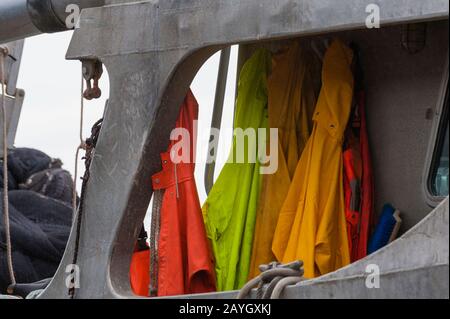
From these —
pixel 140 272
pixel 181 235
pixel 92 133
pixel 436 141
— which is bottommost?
pixel 140 272

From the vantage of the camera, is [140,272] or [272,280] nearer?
[272,280]

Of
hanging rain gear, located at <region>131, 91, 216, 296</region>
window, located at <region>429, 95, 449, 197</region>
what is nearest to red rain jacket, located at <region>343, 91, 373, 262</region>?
window, located at <region>429, 95, 449, 197</region>

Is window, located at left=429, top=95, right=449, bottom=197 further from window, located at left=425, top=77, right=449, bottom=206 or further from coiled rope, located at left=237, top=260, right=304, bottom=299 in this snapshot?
coiled rope, located at left=237, top=260, right=304, bottom=299

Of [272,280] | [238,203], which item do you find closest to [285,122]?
[238,203]

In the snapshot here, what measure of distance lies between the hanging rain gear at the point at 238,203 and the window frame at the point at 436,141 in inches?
33.6

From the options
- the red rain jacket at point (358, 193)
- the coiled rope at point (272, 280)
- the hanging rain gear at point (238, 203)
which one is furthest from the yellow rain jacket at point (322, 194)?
the coiled rope at point (272, 280)

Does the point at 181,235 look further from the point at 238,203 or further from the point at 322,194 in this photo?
the point at 322,194

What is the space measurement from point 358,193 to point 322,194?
0.68 feet

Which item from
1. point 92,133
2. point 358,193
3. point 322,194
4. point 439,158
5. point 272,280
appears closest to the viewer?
point 272,280

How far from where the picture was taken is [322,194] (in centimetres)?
590

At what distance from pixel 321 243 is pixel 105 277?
98 centimetres

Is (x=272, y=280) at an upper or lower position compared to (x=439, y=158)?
lower

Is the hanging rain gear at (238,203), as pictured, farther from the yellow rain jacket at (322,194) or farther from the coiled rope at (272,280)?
the coiled rope at (272,280)

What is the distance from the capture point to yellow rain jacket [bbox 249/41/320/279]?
606cm
